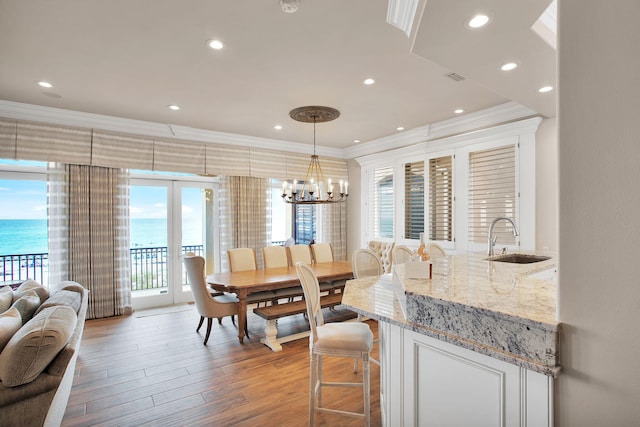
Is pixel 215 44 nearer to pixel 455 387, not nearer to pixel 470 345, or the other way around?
pixel 470 345

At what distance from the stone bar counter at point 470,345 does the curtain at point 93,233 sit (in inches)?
164

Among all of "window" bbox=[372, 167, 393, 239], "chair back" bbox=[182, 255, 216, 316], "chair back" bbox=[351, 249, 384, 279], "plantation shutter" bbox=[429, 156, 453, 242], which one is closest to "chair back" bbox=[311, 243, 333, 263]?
"window" bbox=[372, 167, 393, 239]

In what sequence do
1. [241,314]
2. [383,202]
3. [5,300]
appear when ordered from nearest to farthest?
1. [5,300]
2. [241,314]
3. [383,202]

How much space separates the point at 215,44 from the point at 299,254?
314 cm

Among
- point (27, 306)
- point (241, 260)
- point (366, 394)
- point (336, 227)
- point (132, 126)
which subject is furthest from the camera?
point (336, 227)

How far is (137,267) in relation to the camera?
515cm

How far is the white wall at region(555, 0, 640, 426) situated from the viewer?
0.94 meters

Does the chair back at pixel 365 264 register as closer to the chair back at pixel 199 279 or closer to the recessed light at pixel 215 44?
the chair back at pixel 199 279

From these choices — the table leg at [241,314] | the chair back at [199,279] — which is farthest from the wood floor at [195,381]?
the chair back at [199,279]

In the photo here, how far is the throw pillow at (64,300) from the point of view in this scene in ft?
7.85

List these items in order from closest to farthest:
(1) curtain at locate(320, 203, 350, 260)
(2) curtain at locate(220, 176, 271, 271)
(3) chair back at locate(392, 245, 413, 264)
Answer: (3) chair back at locate(392, 245, 413, 264), (2) curtain at locate(220, 176, 271, 271), (1) curtain at locate(320, 203, 350, 260)

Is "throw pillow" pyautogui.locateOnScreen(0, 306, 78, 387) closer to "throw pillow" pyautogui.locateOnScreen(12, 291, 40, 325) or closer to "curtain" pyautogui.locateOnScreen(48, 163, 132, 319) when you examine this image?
"throw pillow" pyautogui.locateOnScreen(12, 291, 40, 325)

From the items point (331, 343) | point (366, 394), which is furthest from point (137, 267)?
point (366, 394)

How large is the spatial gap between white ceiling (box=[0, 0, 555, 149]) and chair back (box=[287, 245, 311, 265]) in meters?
1.99
